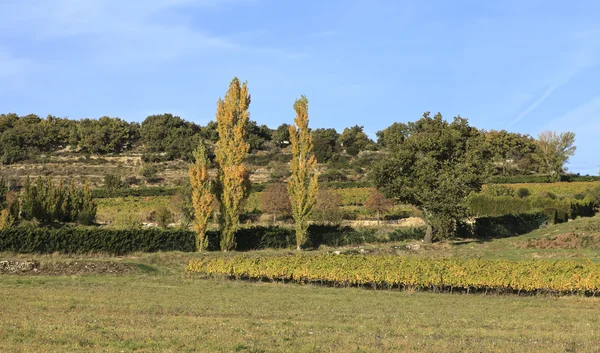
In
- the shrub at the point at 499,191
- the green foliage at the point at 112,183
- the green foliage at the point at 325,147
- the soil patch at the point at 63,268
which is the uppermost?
the green foliage at the point at 325,147

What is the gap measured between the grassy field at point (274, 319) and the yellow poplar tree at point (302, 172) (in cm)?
1696

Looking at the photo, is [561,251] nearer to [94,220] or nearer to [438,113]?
[438,113]

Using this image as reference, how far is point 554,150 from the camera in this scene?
108125 millimetres

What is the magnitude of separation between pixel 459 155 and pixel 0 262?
32.7 m

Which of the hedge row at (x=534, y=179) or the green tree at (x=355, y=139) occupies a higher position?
the green tree at (x=355, y=139)

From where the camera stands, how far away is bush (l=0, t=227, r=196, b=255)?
38.7 meters

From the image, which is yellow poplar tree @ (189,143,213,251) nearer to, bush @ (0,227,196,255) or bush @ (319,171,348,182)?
bush @ (0,227,196,255)

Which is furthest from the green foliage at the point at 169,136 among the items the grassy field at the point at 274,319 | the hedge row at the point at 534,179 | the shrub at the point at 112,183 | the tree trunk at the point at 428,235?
the grassy field at the point at 274,319

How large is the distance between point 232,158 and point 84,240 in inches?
465

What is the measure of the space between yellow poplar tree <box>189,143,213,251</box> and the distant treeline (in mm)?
67111

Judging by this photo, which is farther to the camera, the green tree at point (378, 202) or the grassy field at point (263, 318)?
the green tree at point (378, 202)

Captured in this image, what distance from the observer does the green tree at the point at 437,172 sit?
4556 cm

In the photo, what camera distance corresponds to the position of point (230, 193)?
146 feet

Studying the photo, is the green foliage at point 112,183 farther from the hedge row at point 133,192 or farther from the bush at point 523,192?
the bush at point 523,192
